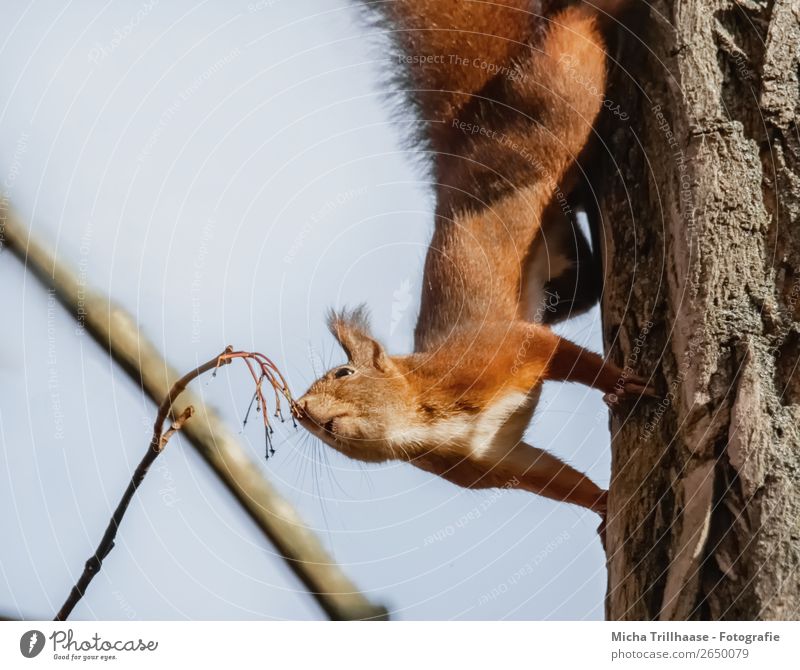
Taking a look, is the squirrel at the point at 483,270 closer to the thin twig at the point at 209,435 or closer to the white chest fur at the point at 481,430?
the white chest fur at the point at 481,430

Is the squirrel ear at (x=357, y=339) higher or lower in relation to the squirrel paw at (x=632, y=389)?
higher

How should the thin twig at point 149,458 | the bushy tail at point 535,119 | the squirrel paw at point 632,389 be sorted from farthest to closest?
the bushy tail at point 535,119, the squirrel paw at point 632,389, the thin twig at point 149,458

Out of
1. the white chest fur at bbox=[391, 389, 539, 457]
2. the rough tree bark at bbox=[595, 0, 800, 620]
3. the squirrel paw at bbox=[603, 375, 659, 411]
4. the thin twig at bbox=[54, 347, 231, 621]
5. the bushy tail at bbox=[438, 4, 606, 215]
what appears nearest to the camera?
the thin twig at bbox=[54, 347, 231, 621]

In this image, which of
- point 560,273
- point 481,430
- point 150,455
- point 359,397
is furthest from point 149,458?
point 560,273

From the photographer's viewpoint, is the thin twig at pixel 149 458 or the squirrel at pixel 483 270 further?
the squirrel at pixel 483 270

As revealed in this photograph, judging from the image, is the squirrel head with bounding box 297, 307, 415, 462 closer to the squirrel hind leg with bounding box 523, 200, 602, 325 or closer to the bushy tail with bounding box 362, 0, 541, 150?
the squirrel hind leg with bounding box 523, 200, 602, 325

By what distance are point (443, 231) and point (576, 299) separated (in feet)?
1.10

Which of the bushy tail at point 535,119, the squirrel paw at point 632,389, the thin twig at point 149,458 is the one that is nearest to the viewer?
the thin twig at point 149,458

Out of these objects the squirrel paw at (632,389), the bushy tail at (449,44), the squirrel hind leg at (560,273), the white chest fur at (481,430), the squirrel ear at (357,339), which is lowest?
the white chest fur at (481,430)

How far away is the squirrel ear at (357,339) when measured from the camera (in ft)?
5.67

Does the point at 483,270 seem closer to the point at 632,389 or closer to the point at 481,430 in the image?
the point at 481,430

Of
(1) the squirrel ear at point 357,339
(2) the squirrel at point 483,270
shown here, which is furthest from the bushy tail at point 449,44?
(1) the squirrel ear at point 357,339

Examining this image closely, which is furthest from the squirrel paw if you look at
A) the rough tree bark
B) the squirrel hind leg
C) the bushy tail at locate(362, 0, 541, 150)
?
the bushy tail at locate(362, 0, 541, 150)

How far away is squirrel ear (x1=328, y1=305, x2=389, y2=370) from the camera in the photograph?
173 centimetres
